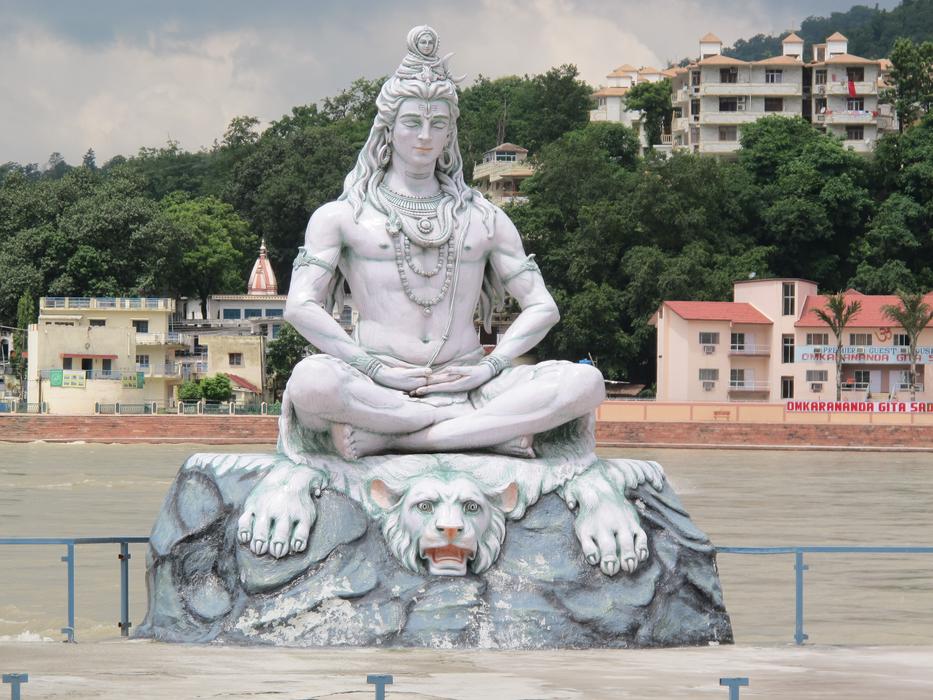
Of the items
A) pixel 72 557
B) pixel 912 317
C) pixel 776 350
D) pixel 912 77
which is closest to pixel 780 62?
pixel 912 77

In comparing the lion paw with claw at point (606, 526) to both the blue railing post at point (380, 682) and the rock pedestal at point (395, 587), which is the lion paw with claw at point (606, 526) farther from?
the blue railing post at point (380, 682)

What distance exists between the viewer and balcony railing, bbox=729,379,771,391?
54438 mm

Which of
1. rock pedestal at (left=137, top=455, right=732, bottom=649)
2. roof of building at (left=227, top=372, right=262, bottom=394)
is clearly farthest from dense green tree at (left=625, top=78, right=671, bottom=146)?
rock pedestal at (left=137, top=455, right=732, bottom=649)

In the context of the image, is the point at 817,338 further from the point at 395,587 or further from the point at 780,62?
the point at 395,587

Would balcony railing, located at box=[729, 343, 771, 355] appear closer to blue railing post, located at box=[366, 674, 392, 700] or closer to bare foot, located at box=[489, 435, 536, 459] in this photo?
Result: bare foot, located at box=[489, 435, 536, 459]

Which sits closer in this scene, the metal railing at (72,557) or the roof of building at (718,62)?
the metal railing at (72,557)

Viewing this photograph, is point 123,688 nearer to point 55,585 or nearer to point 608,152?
point 55,585

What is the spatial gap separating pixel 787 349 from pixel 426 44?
44.3 metres

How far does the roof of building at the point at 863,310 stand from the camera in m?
53.4

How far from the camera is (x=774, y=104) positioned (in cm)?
7744

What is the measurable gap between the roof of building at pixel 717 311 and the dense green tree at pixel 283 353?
10.1 metres

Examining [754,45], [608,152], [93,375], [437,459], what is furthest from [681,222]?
[754,45]

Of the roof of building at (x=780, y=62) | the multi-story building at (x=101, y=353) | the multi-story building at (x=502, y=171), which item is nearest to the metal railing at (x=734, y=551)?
the multi-story building at (x=101, y=353)

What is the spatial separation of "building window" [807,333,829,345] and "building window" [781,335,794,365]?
642mm
